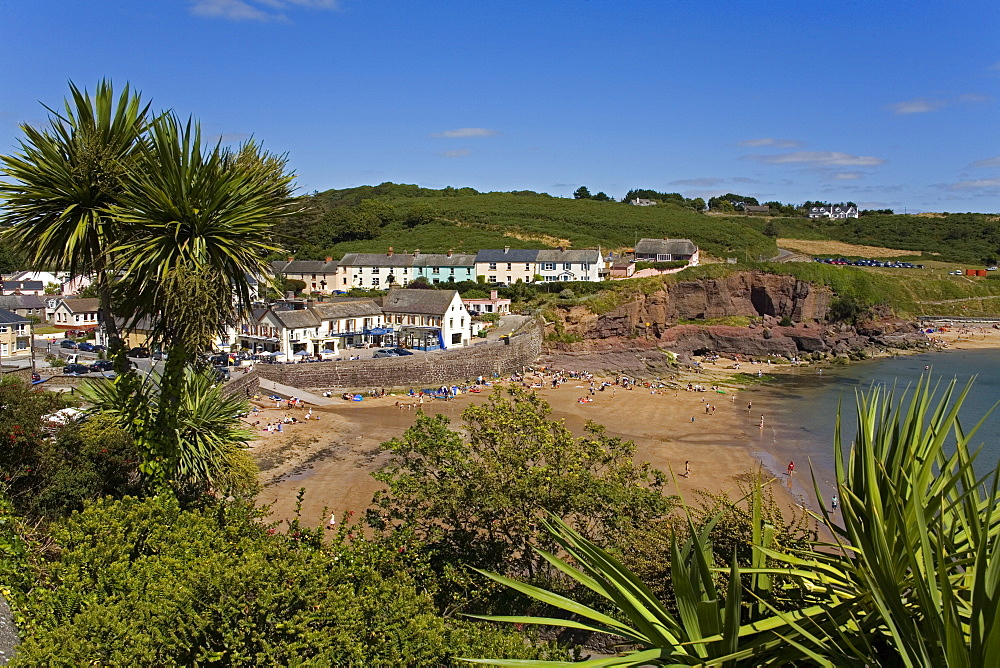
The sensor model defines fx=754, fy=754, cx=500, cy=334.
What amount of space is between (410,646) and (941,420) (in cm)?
585

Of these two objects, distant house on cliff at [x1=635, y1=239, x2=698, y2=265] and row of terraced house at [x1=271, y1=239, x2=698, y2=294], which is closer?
row of terraced house at [x1=271, y1=239, x2=698, y2=294]

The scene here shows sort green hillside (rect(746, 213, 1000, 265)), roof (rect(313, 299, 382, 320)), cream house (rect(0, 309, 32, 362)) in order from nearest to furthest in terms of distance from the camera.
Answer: cream house (rect(0, 309, 32, 362)), roof (rect(313, 299, 382, 320)), green hillside (rect(746, 213, 1000, 265))

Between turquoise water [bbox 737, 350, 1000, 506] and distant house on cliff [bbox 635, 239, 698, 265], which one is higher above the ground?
distant house on cliff [bbox 635, 239, 698, 265]

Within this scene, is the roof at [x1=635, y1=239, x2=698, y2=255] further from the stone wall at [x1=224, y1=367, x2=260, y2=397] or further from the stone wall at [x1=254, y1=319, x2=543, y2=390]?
the stone wall at [x1=224, y1=367, x2=260, y2=397]

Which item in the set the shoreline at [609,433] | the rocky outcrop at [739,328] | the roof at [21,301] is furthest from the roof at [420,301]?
the roof at [21,301]

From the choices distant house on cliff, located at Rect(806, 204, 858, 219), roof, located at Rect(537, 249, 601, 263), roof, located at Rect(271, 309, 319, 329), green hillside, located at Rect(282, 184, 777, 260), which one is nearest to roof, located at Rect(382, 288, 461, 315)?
roof, located at Rect(271, 309, 319, 329)

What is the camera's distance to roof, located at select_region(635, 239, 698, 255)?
285 feet

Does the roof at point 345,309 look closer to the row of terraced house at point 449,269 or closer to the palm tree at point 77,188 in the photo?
the row of terraced house at point 449,269

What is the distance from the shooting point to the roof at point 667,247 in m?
86.8

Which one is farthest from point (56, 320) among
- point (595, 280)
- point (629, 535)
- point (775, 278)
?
point (775, 278)

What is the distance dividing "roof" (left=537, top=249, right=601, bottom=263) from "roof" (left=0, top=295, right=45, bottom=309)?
4699 cm

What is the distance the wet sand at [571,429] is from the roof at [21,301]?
35226 mm

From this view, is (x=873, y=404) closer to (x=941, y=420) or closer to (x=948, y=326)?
(x=941, y=420)

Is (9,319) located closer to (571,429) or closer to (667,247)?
(571,429)
